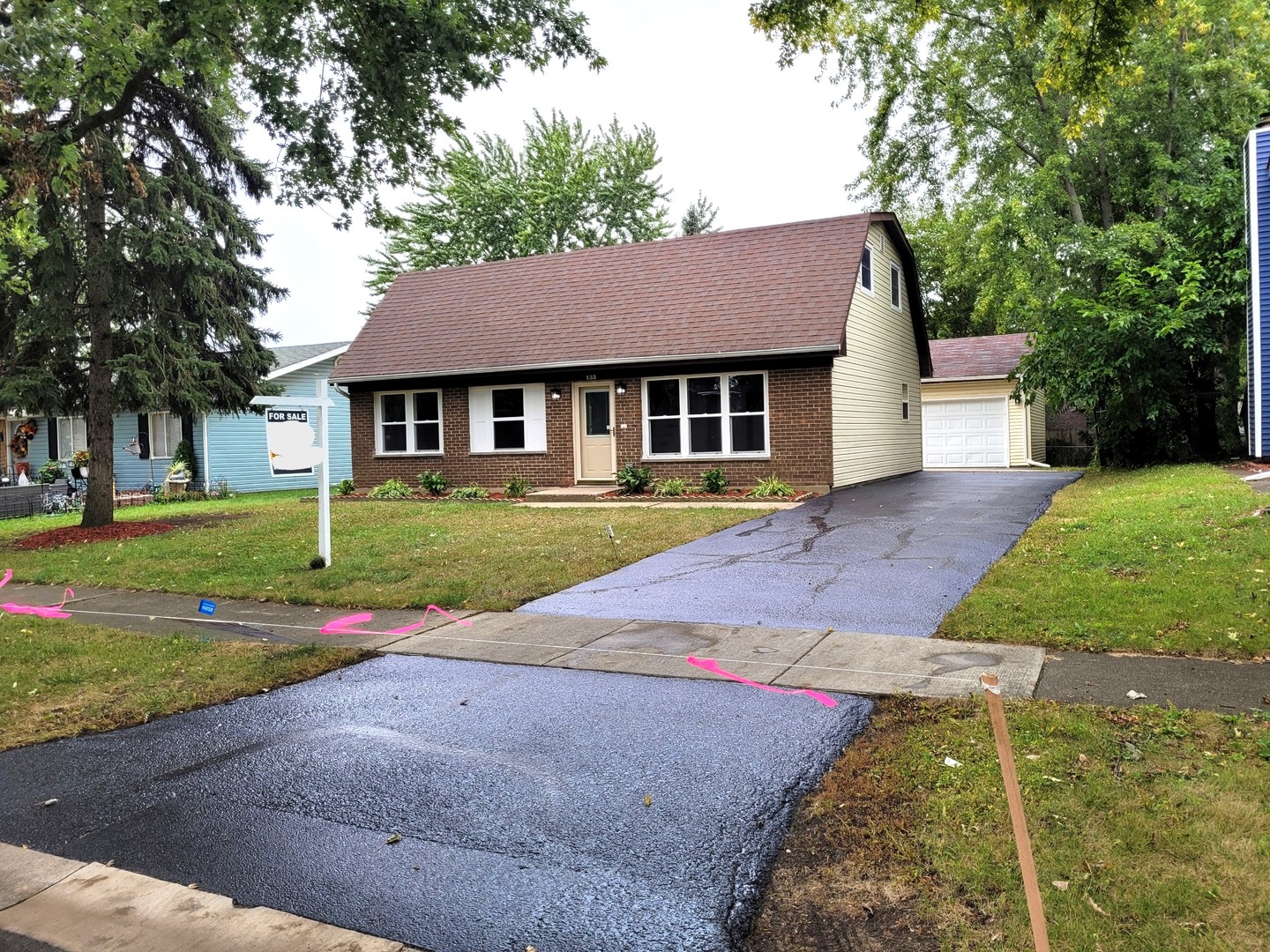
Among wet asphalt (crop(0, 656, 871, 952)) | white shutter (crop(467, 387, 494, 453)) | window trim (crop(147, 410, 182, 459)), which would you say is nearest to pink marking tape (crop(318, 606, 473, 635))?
wet asphalt (crop(0, 656, 871, 952))

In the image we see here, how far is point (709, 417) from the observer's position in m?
18.6

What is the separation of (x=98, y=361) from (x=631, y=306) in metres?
10.4

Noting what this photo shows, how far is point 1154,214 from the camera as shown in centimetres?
2456

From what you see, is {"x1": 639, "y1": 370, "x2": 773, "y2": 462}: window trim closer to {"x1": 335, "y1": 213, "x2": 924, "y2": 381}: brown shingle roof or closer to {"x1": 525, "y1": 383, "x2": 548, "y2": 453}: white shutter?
{"x1": 335, "y1": 213, "x2": 924, "y2": 381}: brown shingle roof

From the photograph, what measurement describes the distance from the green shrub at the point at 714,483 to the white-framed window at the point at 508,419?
162 inches

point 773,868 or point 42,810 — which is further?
point 42,810

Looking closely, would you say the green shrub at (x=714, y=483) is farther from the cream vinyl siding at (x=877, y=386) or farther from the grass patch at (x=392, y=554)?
the grass patch at (x=392, y=554)

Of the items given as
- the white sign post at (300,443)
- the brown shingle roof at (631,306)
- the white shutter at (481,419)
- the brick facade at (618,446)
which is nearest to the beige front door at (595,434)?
the brick facade at (618,446)

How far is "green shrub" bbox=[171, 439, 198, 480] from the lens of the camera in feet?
86.5

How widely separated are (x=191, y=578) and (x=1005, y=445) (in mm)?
24290

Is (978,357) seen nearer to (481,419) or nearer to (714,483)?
(714,483)

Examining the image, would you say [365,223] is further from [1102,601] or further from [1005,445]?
[1005,445]

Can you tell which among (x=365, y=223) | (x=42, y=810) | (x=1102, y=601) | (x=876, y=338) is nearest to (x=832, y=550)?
(x=1102, y=601)

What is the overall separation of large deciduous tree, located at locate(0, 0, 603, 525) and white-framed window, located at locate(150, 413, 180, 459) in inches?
349
